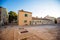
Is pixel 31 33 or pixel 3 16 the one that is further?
pixel 3 16

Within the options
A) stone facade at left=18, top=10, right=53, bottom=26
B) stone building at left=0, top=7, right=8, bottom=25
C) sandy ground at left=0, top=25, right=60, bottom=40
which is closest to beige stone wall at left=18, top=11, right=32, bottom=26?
stone facade at left=18, top=10, right=53, bottom=26

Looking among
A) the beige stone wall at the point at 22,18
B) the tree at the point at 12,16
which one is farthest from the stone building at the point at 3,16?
the beige stone wall at the point at 22,18

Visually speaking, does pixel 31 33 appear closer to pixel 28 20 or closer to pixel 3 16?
pixel 28 20

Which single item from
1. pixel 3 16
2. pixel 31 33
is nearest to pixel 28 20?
pixel 31 33

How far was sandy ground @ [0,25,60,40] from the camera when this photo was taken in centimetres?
141

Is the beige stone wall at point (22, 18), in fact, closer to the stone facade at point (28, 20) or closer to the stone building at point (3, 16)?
the stone facade at point (28, 20)

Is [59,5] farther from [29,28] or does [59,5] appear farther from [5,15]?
[5,15]

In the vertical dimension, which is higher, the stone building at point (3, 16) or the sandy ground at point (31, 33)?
the stone building at point (3, 16)

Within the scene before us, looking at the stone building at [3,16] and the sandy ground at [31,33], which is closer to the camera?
the sandy ground at [31,33]

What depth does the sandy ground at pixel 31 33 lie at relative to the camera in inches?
55.5

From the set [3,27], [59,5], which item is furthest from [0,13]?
[59,5]

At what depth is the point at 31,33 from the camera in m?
1.47

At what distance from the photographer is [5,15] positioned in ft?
5.04

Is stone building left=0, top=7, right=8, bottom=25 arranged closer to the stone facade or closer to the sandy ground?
the sandy ground
